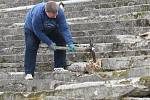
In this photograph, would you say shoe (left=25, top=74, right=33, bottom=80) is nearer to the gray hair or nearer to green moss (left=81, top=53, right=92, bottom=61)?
the gray hair

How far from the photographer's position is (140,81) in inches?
246

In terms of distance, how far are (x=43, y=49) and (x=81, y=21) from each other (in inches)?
60.5

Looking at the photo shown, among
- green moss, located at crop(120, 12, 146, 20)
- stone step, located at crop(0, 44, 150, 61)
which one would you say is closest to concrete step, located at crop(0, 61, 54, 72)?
stone step, located at crop(0, 44, 150, 61)

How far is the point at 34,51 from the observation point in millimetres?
7844

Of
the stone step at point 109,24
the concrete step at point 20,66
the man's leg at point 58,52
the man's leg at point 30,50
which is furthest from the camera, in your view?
the stone step at point 109,24

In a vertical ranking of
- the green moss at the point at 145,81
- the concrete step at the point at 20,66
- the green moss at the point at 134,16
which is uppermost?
the green moss at the point at 134,16

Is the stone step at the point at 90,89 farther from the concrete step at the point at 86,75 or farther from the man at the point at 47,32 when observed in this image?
the man at the point at 47,32

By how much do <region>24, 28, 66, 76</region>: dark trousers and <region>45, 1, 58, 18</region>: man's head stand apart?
0.45 m

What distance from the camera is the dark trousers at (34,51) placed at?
7766 millimetres

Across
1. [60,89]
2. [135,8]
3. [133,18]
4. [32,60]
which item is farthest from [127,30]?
[60,89]

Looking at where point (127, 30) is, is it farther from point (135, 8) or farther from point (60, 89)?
point (60, 89)

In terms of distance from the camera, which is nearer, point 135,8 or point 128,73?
point 128,73

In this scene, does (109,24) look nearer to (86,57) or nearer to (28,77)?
(86,57)

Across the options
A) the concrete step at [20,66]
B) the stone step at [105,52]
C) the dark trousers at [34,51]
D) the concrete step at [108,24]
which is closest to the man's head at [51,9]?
the dark trousers at [34,51]
